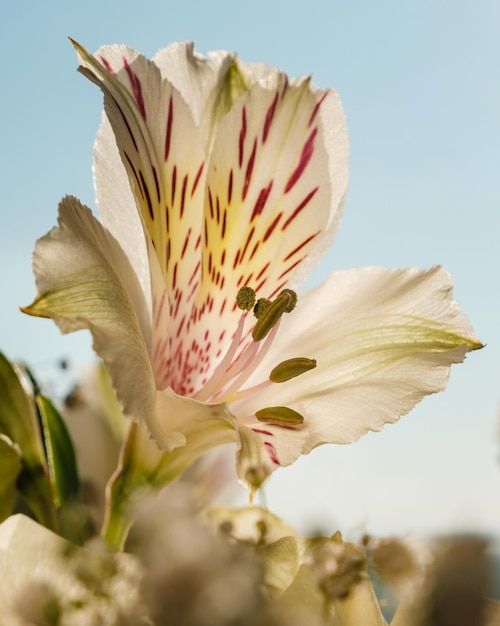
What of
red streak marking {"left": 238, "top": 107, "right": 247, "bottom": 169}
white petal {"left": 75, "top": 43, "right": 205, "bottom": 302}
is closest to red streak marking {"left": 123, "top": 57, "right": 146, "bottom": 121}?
white petal {"left": 75, "top": 43, "right": 205, "bottom": 302}

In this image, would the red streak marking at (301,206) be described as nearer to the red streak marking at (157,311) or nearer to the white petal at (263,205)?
the white petal at (263,205)

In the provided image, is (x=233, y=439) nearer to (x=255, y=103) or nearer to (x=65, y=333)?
(x=65, y=333)

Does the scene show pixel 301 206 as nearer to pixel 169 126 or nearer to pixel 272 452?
pixel 169 126

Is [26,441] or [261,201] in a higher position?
[261,201]

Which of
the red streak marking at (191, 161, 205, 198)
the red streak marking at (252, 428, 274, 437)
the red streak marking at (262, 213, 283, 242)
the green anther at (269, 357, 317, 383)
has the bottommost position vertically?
the red streak marking at (252, 428, 274, 437)

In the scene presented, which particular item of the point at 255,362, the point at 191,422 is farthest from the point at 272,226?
the point at 191,422

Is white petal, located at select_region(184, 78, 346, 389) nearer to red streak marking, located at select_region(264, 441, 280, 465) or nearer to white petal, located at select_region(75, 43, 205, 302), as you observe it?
white petal, located at select_region(75, 43, 205, 302)

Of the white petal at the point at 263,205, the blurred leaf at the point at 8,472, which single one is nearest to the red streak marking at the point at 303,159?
the white petal at the point at 263,205
